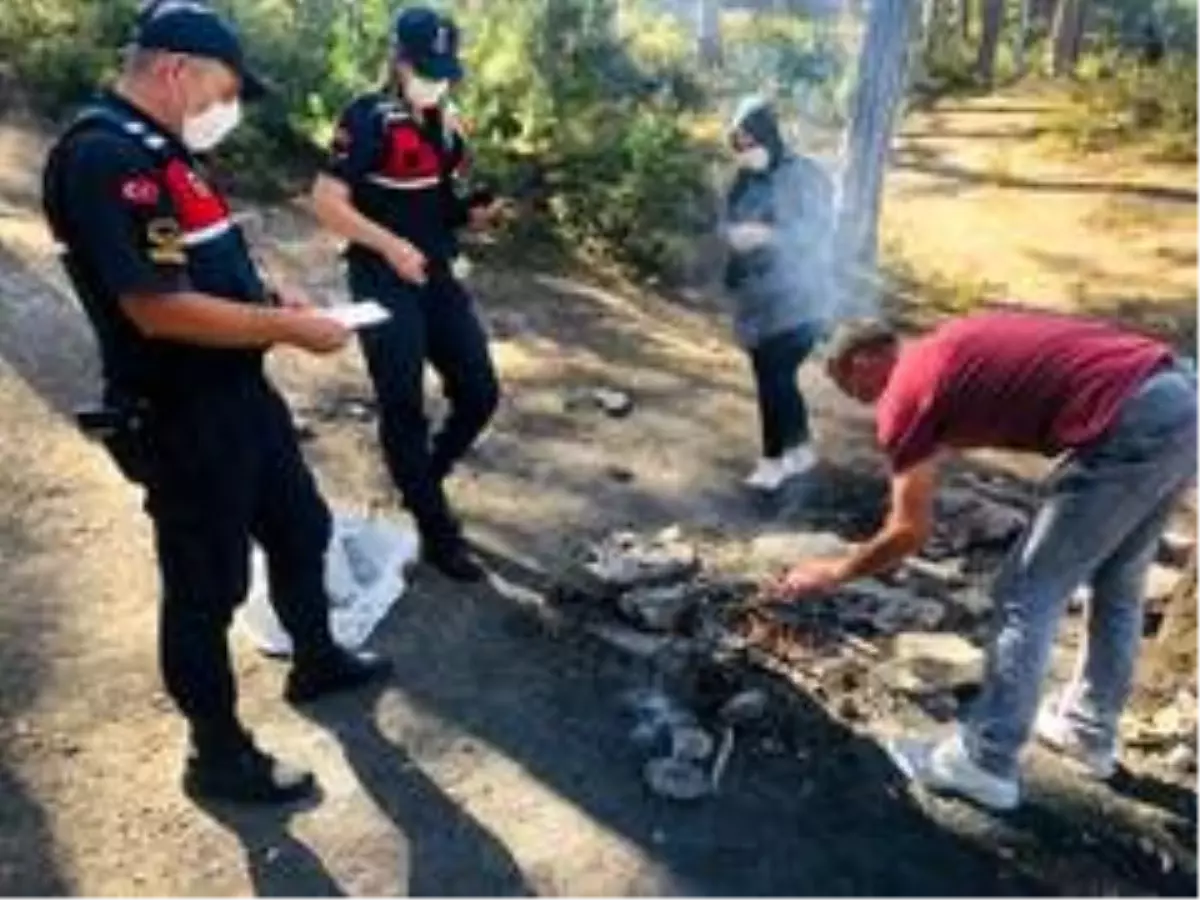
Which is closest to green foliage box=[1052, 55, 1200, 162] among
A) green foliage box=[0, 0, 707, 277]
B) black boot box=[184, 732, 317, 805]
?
green foliage box=[0, 0, 707, 277]

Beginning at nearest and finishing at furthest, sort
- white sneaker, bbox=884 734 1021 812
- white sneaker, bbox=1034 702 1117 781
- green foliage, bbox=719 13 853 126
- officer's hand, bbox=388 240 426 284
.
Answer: white sneaker, bbox=884 734 1021 812
white sneaker, bbox=1034 702 1117 781
officer's hand, bbox=388 240 426 284
green foliage, bbox=719 13 853 126

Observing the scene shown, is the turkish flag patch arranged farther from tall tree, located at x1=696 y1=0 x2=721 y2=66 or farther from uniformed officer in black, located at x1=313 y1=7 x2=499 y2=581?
tall tree, located at x1=696 y1=0 x2=721 y2=66

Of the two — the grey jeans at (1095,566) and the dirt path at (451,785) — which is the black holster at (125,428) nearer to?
the dirt path at (451,785)

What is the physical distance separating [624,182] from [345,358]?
3.90 metres

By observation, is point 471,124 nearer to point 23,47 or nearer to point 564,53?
point 564,53

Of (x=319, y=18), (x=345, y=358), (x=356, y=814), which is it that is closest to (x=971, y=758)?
(x=356, y=814)

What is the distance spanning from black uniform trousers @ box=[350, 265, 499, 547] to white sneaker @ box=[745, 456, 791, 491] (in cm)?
188

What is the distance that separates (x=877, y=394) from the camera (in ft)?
15.9

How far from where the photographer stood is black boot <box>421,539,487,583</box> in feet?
21.1

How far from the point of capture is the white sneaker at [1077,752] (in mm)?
5348

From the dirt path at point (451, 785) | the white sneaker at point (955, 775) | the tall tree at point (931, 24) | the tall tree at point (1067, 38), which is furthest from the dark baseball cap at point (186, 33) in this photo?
the tall tree at point (931, 24)

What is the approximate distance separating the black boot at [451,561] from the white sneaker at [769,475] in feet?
6.33

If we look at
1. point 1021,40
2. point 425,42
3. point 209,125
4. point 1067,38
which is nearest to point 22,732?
point 209,125

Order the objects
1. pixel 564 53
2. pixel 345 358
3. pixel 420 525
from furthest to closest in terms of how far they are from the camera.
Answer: pixel 564 53 → pixel 345 358 → pixel 420 525
